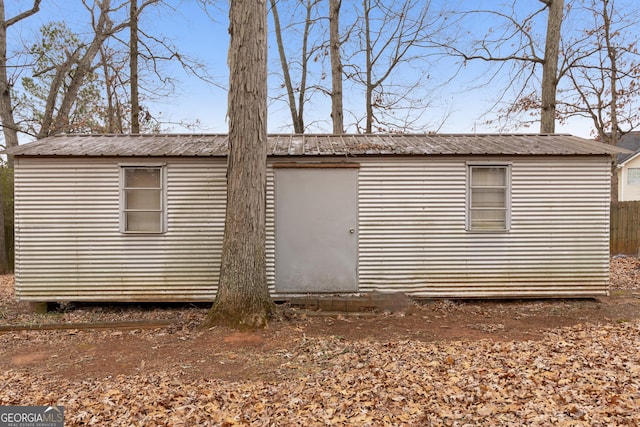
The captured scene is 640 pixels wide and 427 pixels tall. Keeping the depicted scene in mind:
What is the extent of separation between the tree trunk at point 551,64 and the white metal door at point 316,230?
24.3ft

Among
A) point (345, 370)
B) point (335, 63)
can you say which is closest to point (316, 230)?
point (345, 370)

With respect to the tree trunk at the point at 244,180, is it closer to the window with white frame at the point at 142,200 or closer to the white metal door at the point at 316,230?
the white metal door at the point at 316,230

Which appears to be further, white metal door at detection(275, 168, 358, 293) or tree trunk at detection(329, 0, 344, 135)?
tree trunk at detection(329, 0, 344, 135)

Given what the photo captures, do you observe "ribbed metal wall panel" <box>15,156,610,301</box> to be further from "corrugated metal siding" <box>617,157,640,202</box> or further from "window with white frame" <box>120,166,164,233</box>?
"corrugated metal siding" <box>617,157,640,202</box>

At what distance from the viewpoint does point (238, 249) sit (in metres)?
4.91

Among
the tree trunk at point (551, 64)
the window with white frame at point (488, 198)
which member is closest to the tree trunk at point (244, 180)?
the window with white frame at point (488, 198)

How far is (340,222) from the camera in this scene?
6340 millimetres

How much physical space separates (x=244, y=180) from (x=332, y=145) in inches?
91.7

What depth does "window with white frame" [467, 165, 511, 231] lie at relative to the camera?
635cm

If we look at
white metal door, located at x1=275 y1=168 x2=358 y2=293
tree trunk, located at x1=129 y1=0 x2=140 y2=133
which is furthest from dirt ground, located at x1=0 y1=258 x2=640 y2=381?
tree trunk, located at x1=129 y1=0 x2=140 y2=133

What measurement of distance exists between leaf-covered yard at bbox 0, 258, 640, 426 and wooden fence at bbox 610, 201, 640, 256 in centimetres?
748

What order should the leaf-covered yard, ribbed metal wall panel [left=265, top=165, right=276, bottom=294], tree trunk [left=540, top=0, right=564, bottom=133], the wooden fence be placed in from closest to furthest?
1. the leaf-covered yard
2. ribbed metal wall panel [left=265, top=165, right=276, bottom=294]
3. tree trunk [left=540, top=0, right=564, bottom=133]
4. the wooden fence

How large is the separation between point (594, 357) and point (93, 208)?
704cm

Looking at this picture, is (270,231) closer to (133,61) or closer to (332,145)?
(332,145)
